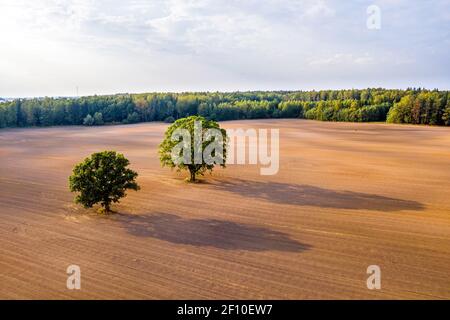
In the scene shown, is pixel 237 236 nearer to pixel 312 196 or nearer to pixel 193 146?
pixel 312 196

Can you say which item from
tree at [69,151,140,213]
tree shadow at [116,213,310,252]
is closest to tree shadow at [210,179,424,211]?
tree shadow at [116,213,310,252]

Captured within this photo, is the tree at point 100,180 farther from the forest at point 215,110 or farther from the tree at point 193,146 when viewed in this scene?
the forest at point 215,110

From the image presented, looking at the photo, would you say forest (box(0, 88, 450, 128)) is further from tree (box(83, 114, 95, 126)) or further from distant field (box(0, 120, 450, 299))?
distant field (box(0, 120, 450, 299))

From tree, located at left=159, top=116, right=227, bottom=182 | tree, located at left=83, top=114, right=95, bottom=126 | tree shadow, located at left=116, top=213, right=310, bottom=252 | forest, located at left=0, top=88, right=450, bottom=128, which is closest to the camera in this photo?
tree shadow, located at left=116, top=213, right=310, bottom=252

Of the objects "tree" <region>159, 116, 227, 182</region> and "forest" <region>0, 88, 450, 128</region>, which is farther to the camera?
"forest" <region>0, 88, 450, 128</region>

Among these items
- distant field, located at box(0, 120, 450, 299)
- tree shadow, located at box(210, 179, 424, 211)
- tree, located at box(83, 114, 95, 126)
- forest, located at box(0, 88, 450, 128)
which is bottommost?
distant field, located at box(0, 120, 450, 299)

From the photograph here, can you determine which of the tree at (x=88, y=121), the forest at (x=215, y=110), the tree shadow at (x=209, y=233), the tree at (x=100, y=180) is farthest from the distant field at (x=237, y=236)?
the forest at (x=215, y=110)

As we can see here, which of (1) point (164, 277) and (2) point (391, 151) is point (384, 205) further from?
(2) point (391, 151)
